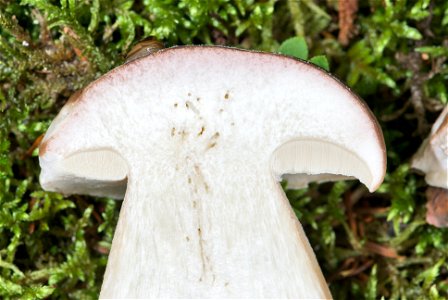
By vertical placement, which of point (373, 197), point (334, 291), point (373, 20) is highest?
point (373, 20)

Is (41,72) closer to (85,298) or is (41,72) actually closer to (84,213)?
(84,213)

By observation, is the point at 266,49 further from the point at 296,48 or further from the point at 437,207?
the point at 437,207

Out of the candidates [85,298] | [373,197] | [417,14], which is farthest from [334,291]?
[417,14]

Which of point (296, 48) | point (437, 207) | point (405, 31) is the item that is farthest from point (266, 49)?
point (437, 207)

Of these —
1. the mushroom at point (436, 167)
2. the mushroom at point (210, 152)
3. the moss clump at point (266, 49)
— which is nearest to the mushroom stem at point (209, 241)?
the mushroom at point (210, 152)

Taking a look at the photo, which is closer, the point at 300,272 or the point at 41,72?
the point at 300,272

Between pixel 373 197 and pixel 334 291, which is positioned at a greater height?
pixel 373 197

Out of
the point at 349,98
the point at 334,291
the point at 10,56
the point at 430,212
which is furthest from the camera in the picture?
the point at 334,291
